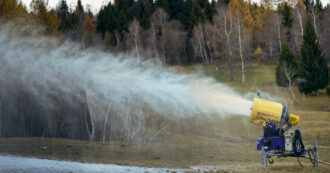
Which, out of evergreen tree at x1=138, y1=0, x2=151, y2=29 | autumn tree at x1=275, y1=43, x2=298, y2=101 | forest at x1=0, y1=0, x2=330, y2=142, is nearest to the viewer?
forest at x1=0, y1=0, x2=330, y2=142

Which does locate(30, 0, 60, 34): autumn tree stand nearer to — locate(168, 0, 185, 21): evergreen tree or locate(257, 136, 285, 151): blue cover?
locate(257, 136, 285, 151): blue cover

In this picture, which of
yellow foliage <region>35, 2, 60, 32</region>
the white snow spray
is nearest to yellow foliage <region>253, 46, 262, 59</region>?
yellow foliage <region>35, 2, 60, 32</region>

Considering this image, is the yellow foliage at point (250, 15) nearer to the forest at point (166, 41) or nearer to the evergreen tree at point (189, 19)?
the forest at point (166, 41)

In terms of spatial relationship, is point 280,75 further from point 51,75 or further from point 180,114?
point 51,75

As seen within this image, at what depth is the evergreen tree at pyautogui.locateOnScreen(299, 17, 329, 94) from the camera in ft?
140

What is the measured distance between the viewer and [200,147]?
23266 mm

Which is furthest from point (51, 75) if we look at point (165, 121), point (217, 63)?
point (217, 63)

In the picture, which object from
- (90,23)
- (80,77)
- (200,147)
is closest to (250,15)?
(90,23)

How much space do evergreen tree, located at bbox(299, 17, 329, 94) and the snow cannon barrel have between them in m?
31.6

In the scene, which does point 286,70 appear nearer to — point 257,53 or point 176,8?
point 257,53

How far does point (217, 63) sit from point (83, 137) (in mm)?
40926

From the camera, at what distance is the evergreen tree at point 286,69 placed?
1650 inches

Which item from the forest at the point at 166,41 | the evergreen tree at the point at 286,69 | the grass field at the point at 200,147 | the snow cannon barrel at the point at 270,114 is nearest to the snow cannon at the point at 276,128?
the snow cannon barrel at the point at 270,114

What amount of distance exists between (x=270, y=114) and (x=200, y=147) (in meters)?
10.1
